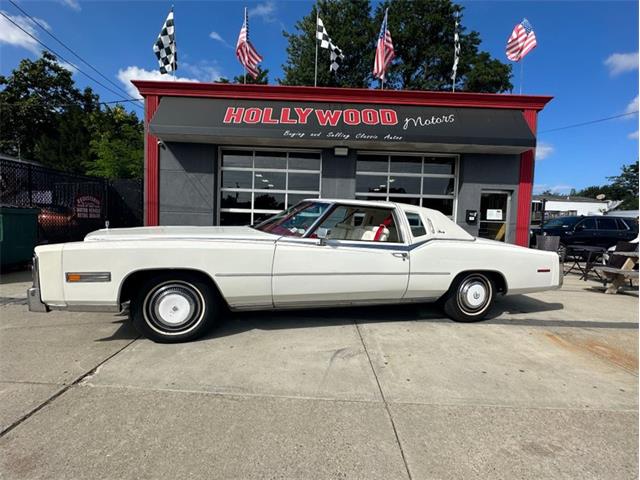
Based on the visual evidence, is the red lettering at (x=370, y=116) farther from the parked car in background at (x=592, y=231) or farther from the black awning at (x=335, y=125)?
the parked car in background at (x=592, y=231)

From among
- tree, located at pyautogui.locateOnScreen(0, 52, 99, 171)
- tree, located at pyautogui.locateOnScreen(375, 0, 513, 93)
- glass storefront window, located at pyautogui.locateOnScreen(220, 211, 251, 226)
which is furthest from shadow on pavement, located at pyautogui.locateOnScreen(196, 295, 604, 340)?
tree, located at pyautogui.locateOnScreen(0, 52, 99, 171)

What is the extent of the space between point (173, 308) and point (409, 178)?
836cm

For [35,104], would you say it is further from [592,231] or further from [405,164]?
[592,231]

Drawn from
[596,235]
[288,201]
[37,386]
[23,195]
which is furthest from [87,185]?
[596,235]

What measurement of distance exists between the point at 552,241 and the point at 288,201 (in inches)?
270

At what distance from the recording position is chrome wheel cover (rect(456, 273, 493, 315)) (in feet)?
15.6

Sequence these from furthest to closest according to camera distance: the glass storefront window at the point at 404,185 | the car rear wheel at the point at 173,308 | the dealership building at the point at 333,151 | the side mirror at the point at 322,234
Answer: the glass storefront window at the point at 404,185, the dealership building at the point at 333,151, the side mirror at the point at 322,234, the car rear wheel at the point at 173,308

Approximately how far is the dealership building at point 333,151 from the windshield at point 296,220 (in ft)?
16.2

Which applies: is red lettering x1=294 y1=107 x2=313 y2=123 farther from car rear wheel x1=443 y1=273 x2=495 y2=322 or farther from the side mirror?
car rear wheel x1=443 y1=273 x2=495 y2=322

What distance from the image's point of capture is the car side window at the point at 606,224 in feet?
44.8

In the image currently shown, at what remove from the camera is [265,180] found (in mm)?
10539

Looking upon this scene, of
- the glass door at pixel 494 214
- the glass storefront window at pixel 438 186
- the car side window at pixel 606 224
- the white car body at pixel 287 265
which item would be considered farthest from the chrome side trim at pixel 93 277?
the car side window at pixel 606 224

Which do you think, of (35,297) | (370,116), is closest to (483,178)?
(370,116)

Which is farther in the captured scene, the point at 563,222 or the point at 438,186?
the point at 563,222
